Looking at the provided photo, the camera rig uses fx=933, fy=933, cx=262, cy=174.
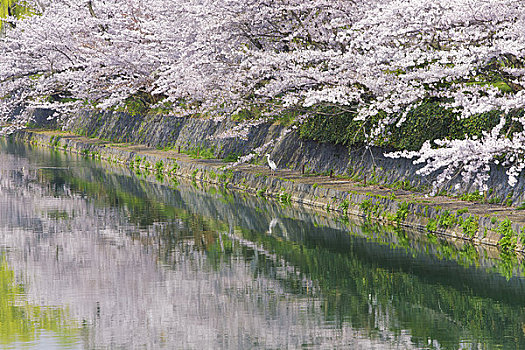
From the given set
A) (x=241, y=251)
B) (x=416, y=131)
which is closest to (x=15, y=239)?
(x=241, y=251)

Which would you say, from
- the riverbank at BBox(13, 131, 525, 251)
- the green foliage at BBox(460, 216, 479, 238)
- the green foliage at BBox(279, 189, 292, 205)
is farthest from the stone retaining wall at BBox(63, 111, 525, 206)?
the green foliage at BBox(279, 189, 292, 205)

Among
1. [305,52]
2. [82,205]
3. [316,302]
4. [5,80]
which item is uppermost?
[5,80]

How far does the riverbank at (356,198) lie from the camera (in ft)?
49.5

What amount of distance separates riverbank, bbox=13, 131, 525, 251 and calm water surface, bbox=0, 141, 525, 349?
0.51 m

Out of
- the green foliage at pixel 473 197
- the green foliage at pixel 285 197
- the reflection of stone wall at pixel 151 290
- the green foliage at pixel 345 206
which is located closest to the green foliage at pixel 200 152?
the green foliage at pixel 285 197

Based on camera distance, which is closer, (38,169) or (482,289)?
(482,289)

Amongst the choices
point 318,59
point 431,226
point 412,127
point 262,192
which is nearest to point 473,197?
point 431,226

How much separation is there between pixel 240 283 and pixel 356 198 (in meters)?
6.82

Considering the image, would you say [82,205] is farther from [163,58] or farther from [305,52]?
[163,58]

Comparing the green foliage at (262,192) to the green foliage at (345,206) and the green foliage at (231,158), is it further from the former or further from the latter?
the green foliage at (231,158)

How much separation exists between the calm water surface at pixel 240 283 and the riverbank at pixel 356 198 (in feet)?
1.67

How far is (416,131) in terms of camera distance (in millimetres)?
18625

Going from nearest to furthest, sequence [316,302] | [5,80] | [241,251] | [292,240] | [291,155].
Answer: [316,302], [241,251], [292,240], [291,155], [5,80]

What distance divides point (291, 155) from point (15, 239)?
960 centimetres
